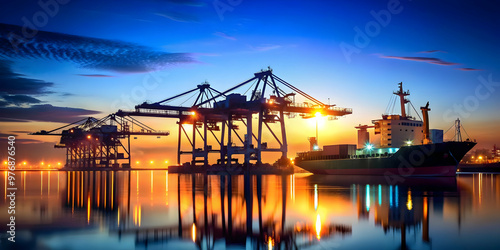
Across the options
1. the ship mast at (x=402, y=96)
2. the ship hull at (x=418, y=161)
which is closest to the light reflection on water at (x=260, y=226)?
the ship hull at (x=418, y=161)

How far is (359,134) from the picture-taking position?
66438 millimetres

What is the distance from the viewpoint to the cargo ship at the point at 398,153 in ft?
146

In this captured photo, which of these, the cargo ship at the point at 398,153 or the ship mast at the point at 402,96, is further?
the ship mast at the point at 402,96

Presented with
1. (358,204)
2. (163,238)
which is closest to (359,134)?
(358,204)

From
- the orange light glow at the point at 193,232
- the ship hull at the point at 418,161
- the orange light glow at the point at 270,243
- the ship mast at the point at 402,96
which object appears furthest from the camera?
the ship mast at the point at 402,96

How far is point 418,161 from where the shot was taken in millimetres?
46344

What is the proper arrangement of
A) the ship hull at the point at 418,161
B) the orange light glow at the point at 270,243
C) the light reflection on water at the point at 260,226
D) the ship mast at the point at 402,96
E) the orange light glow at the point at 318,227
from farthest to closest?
the ship mast at the point at 402,96, the ship hull at the point at 418,161, the orange light glow at the point at 318,227, the light reflection on water at the point at 260,226, the orange light glow at the point at 270,243

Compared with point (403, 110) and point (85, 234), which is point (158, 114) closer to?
point (403, 110)

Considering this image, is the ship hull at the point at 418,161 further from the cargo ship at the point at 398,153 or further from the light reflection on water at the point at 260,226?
the light reflection on water at the point at 260,226

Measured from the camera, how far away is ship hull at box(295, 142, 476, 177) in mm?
A: 43609

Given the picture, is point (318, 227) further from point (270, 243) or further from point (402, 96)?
point (402, 96)

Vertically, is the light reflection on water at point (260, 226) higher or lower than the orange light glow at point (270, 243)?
lower

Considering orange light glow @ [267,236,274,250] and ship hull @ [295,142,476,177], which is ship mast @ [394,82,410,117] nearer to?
ship hull @ [295,142,476,177]

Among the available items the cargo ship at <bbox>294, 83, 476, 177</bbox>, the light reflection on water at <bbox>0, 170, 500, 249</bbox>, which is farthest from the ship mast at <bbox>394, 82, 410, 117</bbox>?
the light reflection on water at <bbox>0, 170, 500, 249</bbox>
